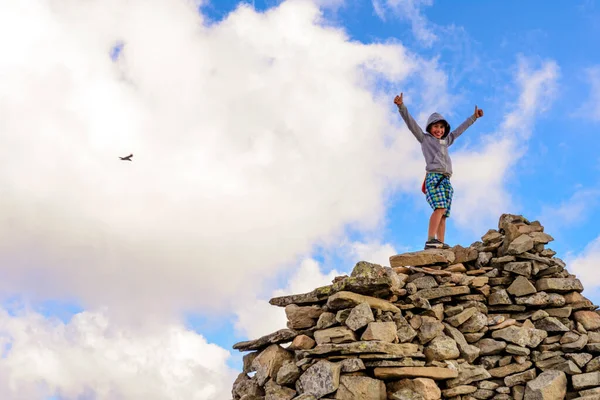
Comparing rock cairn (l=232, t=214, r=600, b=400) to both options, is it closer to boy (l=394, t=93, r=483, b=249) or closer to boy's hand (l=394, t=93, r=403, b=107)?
boy (l=394, t=93, r=483, b=249)

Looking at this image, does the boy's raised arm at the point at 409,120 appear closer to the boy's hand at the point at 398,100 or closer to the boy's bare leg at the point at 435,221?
the boy's hand at the point at 398,100

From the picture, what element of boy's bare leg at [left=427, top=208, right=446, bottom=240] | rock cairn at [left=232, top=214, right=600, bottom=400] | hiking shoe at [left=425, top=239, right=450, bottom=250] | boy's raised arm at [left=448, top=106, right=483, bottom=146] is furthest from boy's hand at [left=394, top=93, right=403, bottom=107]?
rock cairn at [left=232, top=214, right=600, bottom=400]

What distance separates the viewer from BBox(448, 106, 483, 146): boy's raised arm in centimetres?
1416

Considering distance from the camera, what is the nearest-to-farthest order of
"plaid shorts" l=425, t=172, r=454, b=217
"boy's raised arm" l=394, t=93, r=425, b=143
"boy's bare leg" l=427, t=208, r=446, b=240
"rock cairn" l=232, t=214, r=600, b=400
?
1. "rock cairn" l=232, t=214, r=600, b=400
2. "boy's bare leg" l=427, t=208, r=446, b=240
3. "plaid shorts" l=425, t=172, r=454, b=217
4. "boy's raised arm" l=394, t=93, r=425, b=143

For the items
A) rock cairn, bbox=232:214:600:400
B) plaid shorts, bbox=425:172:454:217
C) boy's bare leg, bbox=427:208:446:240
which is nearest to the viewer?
rock cairn, bbox=232:214:600:400

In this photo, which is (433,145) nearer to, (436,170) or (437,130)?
(437,130)

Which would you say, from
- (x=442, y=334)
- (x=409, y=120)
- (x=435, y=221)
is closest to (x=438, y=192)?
(x=435, y=221)

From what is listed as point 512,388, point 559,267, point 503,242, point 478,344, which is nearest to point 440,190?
point 503,242

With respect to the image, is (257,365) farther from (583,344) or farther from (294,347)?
(583,344)

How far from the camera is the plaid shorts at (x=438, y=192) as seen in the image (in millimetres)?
13266

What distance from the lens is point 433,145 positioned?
1365 centimetres

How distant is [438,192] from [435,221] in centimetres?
67

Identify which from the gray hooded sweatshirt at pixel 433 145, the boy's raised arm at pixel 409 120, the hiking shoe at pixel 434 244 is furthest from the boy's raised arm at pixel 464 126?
the hiking shoe at pixel 434 244

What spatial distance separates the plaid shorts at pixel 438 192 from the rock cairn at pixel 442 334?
3.79ft
